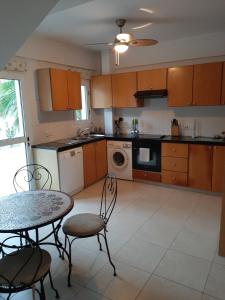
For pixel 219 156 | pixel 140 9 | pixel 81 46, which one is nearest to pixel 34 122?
pixel 81 46

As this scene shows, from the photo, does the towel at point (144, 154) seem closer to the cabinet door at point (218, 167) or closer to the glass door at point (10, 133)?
the cabinet door at point (218, 167)

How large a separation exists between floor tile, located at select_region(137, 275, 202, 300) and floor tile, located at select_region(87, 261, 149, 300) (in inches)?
2.5

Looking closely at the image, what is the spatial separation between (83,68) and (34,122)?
1731 mm

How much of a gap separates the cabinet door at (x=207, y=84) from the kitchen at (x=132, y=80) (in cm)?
25

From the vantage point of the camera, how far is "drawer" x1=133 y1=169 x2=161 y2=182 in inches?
170

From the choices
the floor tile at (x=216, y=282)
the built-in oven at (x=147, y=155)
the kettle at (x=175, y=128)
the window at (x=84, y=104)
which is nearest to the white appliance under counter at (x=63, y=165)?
the built-in oven at (x=147, y=155)

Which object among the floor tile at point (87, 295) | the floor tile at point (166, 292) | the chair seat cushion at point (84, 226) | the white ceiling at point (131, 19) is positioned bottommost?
the floor tile at point (87, 295)

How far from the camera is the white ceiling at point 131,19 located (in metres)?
2.64

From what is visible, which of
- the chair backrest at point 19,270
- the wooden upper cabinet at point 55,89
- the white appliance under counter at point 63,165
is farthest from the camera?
the wooden upper cabinet at point 55,89

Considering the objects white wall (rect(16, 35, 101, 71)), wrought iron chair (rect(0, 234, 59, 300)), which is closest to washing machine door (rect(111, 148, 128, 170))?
white wall (rect(16, 35, 101, 71))

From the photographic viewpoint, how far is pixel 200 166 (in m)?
3.88

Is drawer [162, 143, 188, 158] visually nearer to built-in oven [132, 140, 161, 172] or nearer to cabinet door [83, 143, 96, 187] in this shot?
built-in oven [132, 140, 161, 172]

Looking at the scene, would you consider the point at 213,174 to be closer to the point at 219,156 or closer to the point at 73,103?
the point at 219,156

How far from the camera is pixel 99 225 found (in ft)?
6.86
